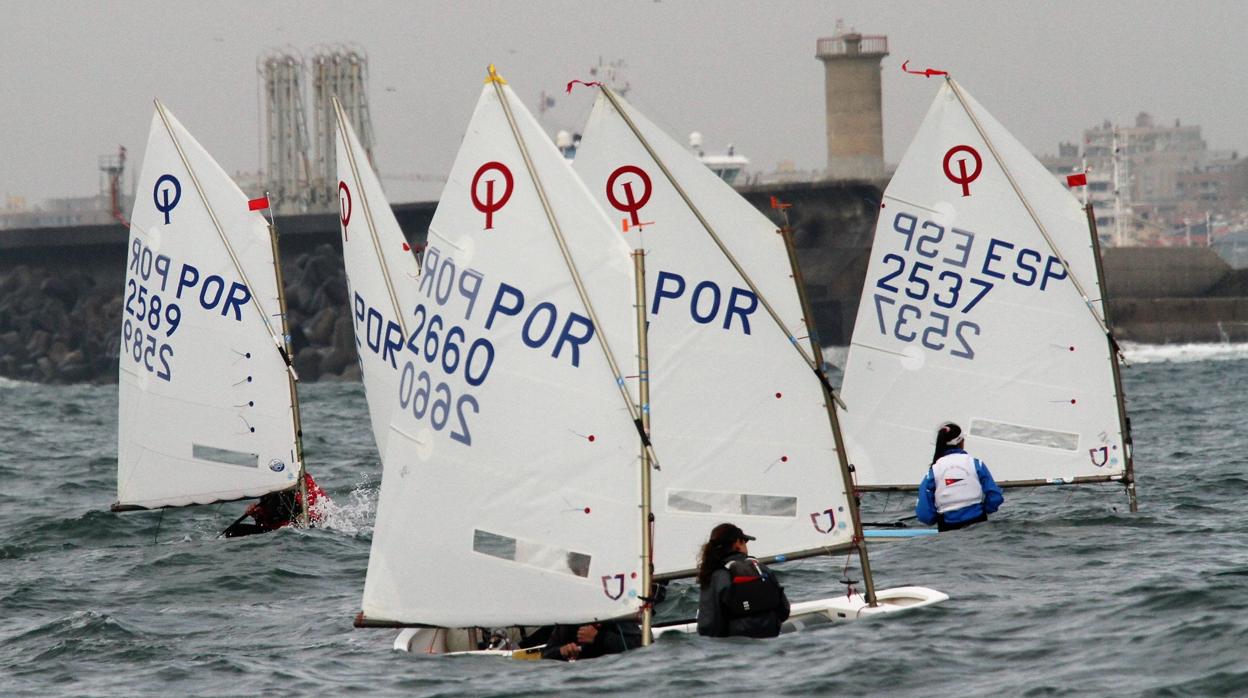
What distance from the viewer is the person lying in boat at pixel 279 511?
20.5 metres

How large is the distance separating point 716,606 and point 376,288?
9.52m

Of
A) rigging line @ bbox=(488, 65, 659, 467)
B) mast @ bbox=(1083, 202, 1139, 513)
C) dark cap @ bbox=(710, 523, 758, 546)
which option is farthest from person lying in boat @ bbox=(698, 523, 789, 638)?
mast @ bbox=(1083, 202, 1139, 513)

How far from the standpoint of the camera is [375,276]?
20250mm

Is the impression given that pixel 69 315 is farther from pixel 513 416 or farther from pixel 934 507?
pixel 513 416

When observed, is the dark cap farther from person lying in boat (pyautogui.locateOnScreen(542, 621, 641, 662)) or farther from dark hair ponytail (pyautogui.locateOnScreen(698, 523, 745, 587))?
person lying in boat (pyautogui.locateOnScreen(542, 621, 641, 662))

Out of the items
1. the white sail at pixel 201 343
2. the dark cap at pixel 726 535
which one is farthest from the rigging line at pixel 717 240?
the white sail at pixel 201 343

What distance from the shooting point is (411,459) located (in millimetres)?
12258

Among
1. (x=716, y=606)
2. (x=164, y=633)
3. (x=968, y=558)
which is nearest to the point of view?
(x=716, y=606)

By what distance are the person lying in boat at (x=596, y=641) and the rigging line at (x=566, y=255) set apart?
124 centimetres

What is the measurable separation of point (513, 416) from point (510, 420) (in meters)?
0.04

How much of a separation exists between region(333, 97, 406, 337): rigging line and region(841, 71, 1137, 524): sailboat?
5459mm

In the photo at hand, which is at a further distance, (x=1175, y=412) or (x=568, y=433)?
(x=1175, y=412)

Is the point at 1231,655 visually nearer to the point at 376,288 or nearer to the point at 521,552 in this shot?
the point at 521,552

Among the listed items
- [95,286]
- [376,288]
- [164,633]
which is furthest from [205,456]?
[95,286]
